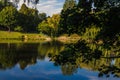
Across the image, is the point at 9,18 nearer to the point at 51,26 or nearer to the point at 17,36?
the point at 17,36

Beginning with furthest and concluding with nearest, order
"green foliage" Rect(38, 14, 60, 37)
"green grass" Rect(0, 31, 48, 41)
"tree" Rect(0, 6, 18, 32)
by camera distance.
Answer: "green foliage" Rect(38, 14, 60, 37) < "tree" Rect(0, 6, 18, 32) < "green grass" Rect(0, 31, 48, 41)

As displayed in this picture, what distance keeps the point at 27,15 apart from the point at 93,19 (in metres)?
134

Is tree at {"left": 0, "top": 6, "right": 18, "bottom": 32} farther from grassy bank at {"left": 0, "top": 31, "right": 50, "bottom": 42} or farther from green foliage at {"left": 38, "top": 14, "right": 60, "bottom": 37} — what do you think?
green foliage at {"left": 38, "top": 14, "right": 60, "bottom": 37}

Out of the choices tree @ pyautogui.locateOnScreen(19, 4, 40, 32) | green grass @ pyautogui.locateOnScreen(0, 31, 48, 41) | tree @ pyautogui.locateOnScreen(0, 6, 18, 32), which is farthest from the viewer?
tree @ pyautogui.locateOnScreen(19, 4, 40, 32)

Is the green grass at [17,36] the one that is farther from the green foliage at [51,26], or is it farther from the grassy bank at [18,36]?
the green foliage at [51,26]

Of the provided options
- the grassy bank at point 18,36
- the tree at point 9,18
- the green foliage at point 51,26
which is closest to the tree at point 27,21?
the tree at point 9,18

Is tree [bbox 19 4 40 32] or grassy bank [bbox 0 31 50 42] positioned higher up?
tree [bbox 19 4 40 32]

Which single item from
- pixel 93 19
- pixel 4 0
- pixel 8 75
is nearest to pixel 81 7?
pixel 93 19

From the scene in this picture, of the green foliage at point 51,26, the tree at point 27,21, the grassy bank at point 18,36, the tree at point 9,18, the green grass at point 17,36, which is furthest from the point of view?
the tree at point 27,21

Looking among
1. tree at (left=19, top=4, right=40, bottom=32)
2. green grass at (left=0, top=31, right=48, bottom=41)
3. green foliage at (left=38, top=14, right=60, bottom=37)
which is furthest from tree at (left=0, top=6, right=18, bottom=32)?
green foliage at (left=38, top=14, right=60, bottom=37)

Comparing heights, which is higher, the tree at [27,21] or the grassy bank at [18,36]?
the tree at [27,21]

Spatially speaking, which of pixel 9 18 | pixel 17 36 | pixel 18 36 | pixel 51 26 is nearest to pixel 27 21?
pixel 9 18

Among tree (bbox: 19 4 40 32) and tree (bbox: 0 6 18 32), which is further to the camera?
tree (bbox: 19 4 40 32)

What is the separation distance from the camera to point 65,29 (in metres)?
7.34
